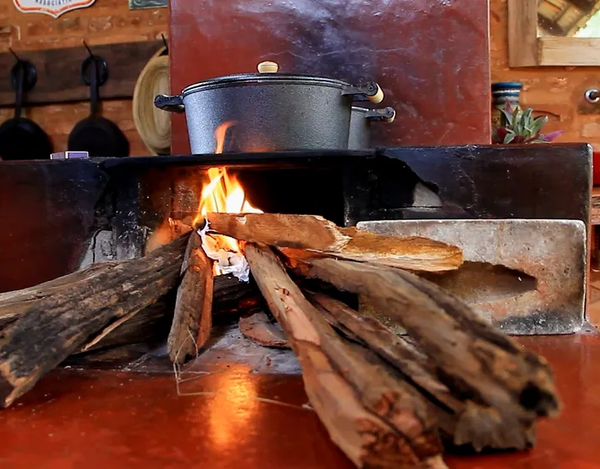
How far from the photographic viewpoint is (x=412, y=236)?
1.43 m

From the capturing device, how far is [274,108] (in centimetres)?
160

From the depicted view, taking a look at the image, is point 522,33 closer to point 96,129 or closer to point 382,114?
point 382,114

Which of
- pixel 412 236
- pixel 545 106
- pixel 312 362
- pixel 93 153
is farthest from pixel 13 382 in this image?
pixel 545 106

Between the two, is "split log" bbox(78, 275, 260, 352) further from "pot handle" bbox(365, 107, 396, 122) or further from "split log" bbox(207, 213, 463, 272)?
"pot handle" bbox(365, 107, 396, 122)

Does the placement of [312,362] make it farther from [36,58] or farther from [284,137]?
[36,58]

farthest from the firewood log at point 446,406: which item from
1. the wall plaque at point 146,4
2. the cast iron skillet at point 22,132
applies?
the cast iron skillet at point 22,132

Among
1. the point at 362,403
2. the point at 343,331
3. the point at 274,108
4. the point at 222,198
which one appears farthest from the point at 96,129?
the point at 362,403

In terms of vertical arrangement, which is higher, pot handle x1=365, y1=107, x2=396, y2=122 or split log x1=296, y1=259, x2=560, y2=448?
pot handle x1=365, y1=107, x2=396, y2=122

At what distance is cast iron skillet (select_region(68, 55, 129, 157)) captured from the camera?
3.63 metres

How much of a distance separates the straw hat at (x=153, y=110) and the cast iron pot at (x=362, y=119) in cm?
176

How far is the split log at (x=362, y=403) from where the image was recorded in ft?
2.43

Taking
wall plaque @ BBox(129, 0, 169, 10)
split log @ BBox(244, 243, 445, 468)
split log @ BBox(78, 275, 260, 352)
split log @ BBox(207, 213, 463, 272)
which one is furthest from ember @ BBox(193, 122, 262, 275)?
wall plaque @ BBox(129, 0, 169, 10)

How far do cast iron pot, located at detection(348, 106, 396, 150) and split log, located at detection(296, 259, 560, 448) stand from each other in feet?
3.16

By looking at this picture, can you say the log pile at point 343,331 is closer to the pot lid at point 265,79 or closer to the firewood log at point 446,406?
the firewood log at point 446,406
